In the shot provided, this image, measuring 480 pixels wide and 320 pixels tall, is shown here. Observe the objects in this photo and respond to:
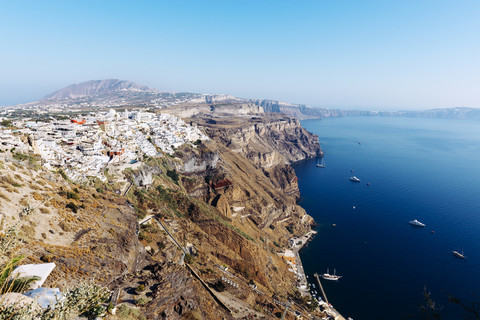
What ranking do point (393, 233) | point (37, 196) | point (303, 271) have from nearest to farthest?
point (37, 196) → point (303, 271) → point (393, 233)

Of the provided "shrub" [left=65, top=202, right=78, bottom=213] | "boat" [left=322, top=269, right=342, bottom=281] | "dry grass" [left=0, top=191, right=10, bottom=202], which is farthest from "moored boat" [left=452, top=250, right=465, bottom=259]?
"dry grass" [left=0, top=191, right=10, bottom=202]

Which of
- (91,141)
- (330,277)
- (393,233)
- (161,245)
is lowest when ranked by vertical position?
(330,277)

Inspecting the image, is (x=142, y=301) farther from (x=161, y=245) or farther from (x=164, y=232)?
(x=164, y=232)

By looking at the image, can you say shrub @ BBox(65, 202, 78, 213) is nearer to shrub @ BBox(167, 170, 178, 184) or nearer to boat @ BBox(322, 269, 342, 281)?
shrub @ BBox(167, 170, 178, 184)

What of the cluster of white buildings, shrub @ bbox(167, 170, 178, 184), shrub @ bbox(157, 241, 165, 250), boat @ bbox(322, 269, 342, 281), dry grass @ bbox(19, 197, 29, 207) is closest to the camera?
dry grass @ bbox(19, 197, 29, 207)

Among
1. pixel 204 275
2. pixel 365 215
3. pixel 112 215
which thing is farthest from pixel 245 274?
pixel 365 215

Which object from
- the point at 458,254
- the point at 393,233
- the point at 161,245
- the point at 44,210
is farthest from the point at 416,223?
the point at 44,210
